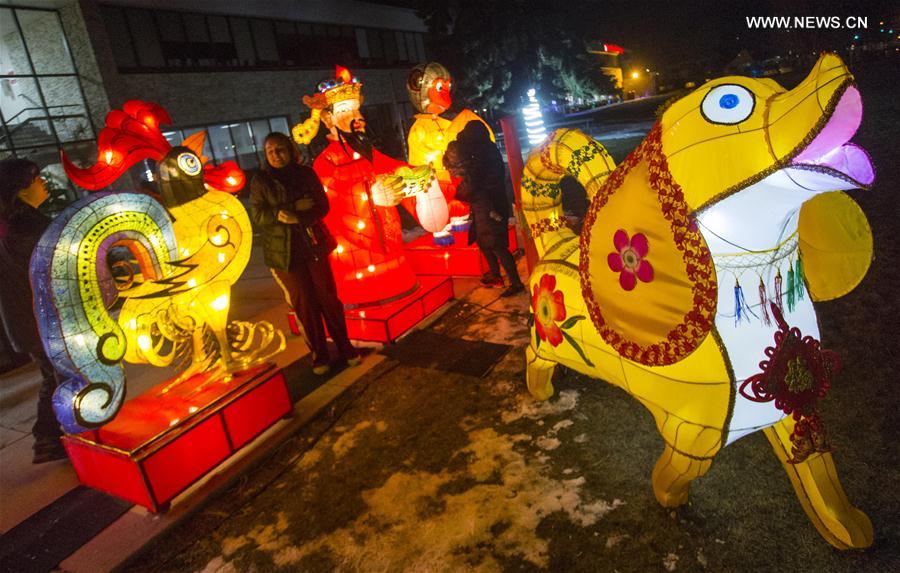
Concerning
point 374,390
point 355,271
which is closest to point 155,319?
point 374,390

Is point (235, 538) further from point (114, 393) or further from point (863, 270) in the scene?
point (863, 270)

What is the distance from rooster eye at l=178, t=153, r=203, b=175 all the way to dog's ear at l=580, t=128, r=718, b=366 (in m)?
2.28

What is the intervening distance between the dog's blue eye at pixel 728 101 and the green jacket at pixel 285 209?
116 inches

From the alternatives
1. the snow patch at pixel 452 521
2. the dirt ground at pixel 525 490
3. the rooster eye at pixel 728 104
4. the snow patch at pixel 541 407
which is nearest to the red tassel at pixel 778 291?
the rooster eye at pixel 728 104

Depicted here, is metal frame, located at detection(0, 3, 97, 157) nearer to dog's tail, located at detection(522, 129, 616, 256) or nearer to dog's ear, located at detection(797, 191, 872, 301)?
dog's tail, located at detection(522, 129, 616, 256)

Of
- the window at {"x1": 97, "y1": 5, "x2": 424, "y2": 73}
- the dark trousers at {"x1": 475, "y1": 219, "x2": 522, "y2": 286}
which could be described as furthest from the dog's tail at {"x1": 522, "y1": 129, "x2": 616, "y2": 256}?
the window at {"x1": 97, "y1": 5, "x2": 424, "y2": 73}

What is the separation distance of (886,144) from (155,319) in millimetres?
11792

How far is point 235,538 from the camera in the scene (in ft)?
8.88

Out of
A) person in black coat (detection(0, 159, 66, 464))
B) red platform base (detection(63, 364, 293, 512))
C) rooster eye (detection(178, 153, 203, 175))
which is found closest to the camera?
red platform base (detection(63, 364, 293, 512))

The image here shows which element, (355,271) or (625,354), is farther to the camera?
(355,271)

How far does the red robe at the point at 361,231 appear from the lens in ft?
A: 15.0

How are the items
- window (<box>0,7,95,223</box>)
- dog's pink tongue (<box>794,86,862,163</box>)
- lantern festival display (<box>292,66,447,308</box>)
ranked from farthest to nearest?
window (<box>0,7,95,223</box>)
lantern festival display (<box>292,66,447,308</box>)
dog's pink tongue (<box>794,86,862,163</box>)

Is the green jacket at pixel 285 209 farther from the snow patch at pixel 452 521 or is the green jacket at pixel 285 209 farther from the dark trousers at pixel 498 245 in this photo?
the snow patch at pixel 452 521

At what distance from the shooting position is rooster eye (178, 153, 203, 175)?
10.1 ft
